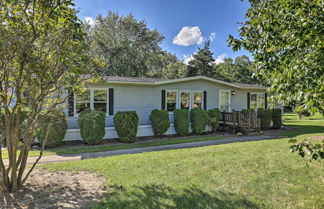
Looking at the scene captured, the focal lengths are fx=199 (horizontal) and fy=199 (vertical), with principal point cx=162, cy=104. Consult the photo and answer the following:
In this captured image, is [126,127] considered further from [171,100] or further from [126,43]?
[126,43]

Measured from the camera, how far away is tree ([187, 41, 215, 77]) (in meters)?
34.0

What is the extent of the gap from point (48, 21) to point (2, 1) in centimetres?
58

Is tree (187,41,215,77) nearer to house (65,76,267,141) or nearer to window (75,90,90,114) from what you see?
house (65,76,267,141)

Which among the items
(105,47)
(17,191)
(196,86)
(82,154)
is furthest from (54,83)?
(105,47)

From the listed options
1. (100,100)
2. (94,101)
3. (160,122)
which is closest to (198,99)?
(160,122)

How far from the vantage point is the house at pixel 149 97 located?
935cm

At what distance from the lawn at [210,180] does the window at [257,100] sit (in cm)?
938

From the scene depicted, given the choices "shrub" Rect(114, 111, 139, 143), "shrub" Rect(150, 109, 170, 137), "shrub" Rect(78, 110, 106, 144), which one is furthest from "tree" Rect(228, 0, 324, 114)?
"shrub" Rect(150, 109, 170, 137)

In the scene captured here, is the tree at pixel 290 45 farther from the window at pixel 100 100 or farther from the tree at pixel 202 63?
the tree at pixel 202 63

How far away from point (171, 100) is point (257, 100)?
23.5ft

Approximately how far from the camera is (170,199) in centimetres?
316

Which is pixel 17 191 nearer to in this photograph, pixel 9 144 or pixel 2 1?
pixel 9 144

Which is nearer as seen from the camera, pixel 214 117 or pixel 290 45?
pixel 290 45

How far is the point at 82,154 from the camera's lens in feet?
21.5
